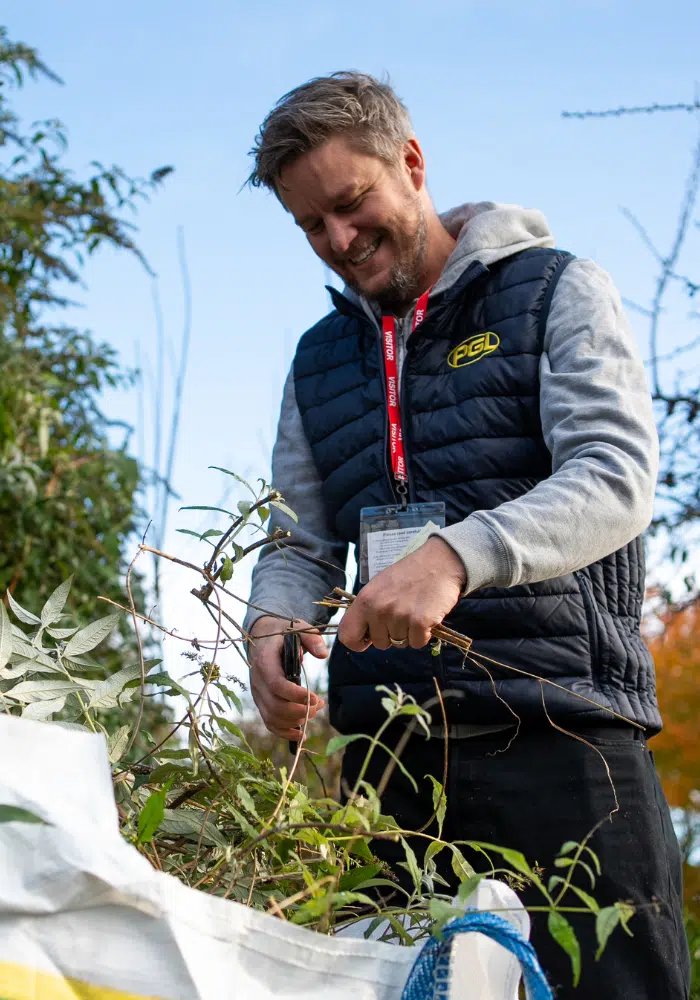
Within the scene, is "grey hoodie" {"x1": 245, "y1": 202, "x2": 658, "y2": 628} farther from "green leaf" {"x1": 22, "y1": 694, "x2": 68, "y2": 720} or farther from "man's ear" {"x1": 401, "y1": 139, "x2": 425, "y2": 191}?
"green leaf" {"x1": 22, "y1": 694, "x2": 68, "y2": 720}

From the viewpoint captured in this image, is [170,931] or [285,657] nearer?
[170,931]

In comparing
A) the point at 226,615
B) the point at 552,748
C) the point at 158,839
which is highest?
the point at 226,615

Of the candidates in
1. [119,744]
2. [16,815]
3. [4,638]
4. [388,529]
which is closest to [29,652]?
[4,638]

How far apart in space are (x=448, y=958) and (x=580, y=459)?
0.81 metres

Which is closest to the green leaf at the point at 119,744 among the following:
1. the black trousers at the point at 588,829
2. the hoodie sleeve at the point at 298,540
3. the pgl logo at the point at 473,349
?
the black trousers at the point at 588,829

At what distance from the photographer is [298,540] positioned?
2051 millimetres

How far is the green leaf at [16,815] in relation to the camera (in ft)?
2.19

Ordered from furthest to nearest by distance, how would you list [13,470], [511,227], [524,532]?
1. [13,470]
2. [511,227]
3. [524,532]

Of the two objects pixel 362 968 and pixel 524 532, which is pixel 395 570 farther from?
pixel 362 968

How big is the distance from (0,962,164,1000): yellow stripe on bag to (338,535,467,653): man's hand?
0.56m

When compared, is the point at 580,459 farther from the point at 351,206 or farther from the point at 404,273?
the point at 351,206

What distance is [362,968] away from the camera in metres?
0.80

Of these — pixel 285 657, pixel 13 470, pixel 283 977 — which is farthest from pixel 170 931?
pixel 13 470

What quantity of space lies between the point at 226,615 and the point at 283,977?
48cm
